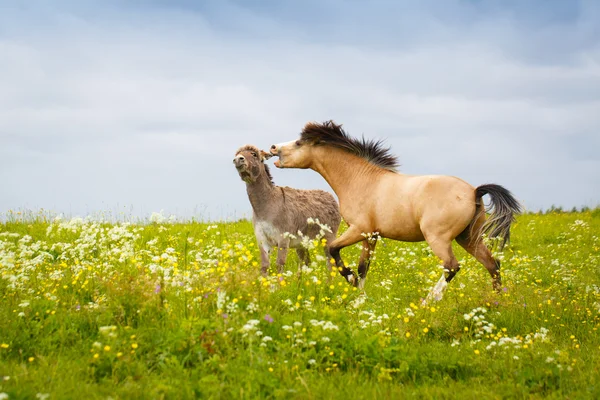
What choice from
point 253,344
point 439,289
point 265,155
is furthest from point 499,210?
point 253,344

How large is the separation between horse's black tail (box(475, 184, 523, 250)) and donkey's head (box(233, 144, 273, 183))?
4.14 metres

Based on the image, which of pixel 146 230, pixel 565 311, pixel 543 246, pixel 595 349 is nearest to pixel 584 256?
pixel 543 246

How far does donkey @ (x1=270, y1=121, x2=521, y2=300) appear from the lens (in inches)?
383

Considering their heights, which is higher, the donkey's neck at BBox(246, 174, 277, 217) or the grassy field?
the donkey's neck at BBox(246, 174, 277, 217)

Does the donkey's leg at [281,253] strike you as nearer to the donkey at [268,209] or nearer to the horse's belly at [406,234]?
the donkey at [268,209]

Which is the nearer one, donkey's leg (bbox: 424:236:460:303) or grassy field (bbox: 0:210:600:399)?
grassy field (bbox: 0:210:600:399)

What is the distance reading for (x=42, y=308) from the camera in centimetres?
709

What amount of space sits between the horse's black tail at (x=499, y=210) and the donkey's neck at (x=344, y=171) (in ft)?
6.24

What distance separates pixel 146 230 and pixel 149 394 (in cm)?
1250

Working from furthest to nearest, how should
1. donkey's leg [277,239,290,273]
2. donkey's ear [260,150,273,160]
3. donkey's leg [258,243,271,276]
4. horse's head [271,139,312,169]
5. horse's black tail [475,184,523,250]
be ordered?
donkey's ear [260,150,273,160] < horse's head [271,139,312,169] < donkey's leg [277,239,290,273] < donkey's leg [258,243,271,276] < horse's black tail [475,184,523,250]

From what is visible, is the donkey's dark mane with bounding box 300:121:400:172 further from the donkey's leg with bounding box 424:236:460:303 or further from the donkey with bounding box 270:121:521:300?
the donkey's leg with bounding box 424:236:460:303

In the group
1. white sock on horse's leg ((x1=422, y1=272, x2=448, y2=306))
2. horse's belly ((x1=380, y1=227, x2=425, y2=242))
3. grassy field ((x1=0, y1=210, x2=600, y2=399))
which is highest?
horse's belly ((x1=380, y1=227, x2=425, y2=242))

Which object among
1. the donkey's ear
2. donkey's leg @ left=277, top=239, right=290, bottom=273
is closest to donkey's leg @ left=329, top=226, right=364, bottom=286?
donkey's leg @ left=277, top=239, right=290, bottom=273

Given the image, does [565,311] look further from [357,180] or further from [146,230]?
[146,230]
